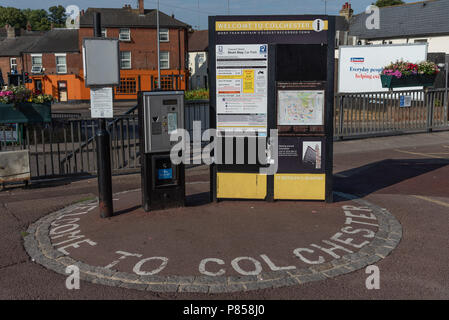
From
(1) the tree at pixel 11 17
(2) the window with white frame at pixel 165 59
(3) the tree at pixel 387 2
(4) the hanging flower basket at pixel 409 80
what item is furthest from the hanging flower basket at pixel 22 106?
(1) the tree at pixel 11 17

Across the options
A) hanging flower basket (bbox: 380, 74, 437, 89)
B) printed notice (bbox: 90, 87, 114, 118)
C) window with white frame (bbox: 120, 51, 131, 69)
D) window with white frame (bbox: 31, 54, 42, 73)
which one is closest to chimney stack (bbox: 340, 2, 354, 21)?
window with white frame (bbox: 120, 51, 131, 69)

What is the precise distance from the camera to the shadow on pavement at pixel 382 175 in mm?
8383

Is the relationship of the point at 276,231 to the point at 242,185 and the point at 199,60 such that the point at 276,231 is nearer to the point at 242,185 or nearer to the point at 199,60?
the point at 242,185

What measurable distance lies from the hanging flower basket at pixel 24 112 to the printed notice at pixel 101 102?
7799mm

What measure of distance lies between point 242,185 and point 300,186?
3.00 ft

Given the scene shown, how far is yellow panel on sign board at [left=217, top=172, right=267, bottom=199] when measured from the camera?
287 inches

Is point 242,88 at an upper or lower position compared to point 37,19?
lower

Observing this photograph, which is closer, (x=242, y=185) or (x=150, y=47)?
(x=242, y=185)

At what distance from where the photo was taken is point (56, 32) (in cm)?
5175

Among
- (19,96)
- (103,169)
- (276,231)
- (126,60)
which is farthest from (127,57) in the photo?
(276,231)

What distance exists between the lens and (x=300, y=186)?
7.24m

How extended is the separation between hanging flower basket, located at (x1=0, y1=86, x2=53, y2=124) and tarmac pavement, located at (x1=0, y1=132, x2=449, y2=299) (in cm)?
479
